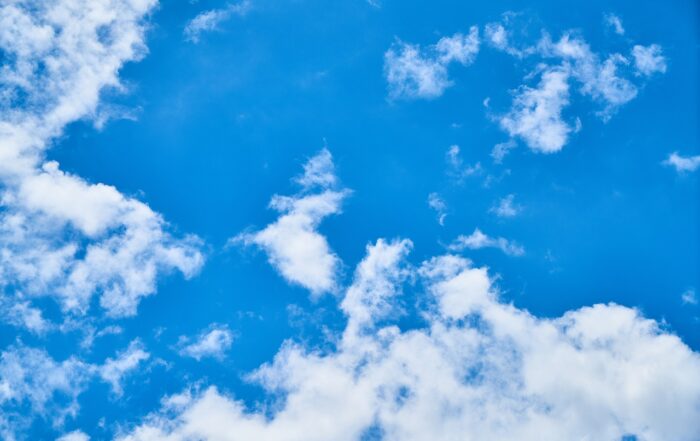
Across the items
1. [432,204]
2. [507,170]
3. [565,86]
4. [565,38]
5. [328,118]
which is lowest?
[432,204]

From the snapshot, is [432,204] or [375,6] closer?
[432,204]

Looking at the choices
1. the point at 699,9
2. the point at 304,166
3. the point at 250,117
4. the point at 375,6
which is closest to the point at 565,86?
the point at 699,9

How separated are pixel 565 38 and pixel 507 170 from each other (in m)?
43.1

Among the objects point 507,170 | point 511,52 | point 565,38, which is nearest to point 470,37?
point 511,52

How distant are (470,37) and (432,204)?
173 feet

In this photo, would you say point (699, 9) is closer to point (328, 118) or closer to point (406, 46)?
point (406, 46)

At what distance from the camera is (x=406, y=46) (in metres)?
154

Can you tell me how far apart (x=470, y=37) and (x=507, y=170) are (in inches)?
1667

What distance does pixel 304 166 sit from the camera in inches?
5925

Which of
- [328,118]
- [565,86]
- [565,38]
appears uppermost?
[565,38]

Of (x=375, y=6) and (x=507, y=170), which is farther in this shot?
(x=375, y=6)

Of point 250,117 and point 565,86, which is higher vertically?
point 565,86

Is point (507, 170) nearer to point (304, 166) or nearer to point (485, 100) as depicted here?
point (485, 100)

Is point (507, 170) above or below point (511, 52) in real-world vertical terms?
below
